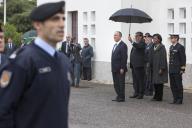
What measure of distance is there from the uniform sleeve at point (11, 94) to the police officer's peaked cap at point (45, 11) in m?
0.37

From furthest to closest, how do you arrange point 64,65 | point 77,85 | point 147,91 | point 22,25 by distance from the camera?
1. point 22,25
2. point 77,85
3. point 147,91
4. point 64,65

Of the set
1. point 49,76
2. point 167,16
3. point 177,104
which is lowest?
point 177,104

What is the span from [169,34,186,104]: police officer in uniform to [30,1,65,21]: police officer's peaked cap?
1047cm

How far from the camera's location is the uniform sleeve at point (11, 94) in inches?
153

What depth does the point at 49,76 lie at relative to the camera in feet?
13.0

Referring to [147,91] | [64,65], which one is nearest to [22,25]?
[147,91]

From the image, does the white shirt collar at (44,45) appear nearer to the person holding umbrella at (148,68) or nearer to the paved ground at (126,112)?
the paved ground at (126,112)

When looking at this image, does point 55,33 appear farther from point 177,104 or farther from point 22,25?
point 22,25

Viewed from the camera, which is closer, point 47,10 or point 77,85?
point 47,10

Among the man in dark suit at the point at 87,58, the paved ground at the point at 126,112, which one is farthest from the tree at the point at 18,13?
the paved ground at the point at 126,112

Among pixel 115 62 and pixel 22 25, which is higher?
pixel 22 25

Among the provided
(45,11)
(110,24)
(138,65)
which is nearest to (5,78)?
(45,11)

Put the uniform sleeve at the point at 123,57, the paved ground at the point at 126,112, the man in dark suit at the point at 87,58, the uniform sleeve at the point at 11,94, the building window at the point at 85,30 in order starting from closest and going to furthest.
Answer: the uniform sleeve at the point at 11,94 → the paved ground at the point at 126,112 → the uniform sleeve at the point at 123,57 → the man in dark suit at the point at 87,58 → the building window at the point at 85,30

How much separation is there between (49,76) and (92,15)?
1885 centimetres
